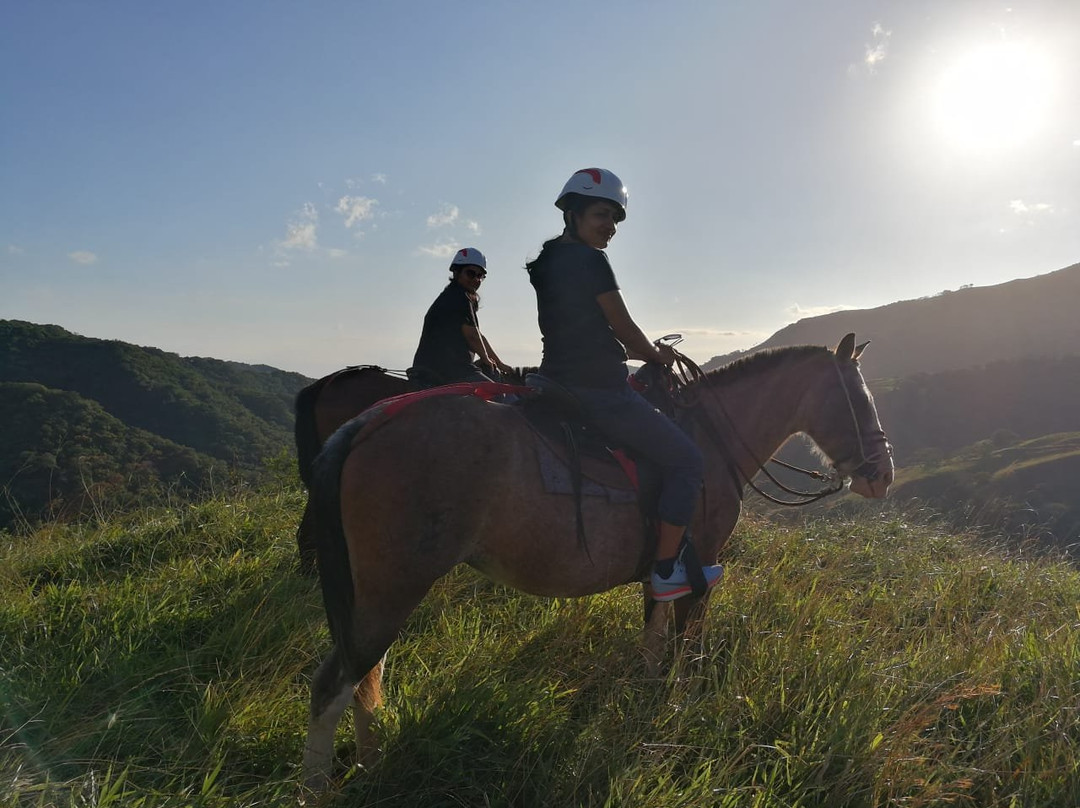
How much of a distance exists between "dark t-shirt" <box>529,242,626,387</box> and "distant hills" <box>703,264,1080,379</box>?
76.9 m

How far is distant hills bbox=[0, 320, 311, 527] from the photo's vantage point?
10461 millimetres

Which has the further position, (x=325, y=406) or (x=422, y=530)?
(x=325, y=406)

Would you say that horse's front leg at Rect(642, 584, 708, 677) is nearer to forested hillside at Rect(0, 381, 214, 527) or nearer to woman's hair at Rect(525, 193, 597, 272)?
woman's hair at Rect(525, 193, 597, 272)

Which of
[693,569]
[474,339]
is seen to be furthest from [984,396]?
[693,569]

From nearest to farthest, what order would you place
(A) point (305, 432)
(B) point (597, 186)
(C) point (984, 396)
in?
(B) point (597, 186), (A) point (305, 432), (C) point (984, 396)

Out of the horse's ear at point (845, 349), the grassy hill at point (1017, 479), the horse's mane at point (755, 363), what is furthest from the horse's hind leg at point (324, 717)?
the grassy hill at point (1017, 479)

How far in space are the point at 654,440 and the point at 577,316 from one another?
830 mm

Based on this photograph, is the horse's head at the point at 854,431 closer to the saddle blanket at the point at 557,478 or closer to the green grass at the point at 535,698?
the green grass at the point at 535,698

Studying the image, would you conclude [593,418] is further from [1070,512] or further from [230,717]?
[1070,512]

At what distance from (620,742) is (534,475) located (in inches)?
55.6

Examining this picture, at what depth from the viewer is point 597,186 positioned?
10.6 feet

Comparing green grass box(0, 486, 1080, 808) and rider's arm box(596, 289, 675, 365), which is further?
rider's arm box(596, 289, 675, 365)

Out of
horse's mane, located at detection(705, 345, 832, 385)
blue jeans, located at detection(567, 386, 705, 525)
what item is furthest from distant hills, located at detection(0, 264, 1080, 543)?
blue jeans, located at detection(567, 386, 705, 525)

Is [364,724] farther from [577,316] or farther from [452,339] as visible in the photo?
[452,339]
